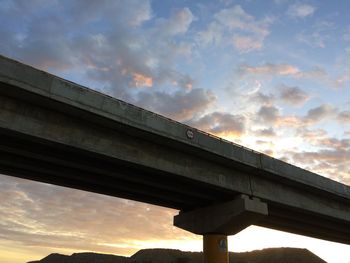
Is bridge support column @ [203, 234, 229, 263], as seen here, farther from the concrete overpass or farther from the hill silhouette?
the hill silhouette

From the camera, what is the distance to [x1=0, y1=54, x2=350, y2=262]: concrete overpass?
49.9 ft

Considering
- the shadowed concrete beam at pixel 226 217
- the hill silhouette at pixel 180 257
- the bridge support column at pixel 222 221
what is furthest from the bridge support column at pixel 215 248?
the hill silhouette at pixel 180 257

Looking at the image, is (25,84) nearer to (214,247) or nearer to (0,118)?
(0,118)

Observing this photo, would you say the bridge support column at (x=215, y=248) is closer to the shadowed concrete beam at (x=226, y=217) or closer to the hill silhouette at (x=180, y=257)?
the shadowed concrete beam at (x=226, y=217)

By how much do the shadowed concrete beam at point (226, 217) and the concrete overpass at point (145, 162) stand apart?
66 millimetres

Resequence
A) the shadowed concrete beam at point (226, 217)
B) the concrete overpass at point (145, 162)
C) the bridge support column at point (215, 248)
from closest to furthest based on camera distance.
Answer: the concrete overpass at point (145, 162) < the shadowed concrete beam at point (226, 217) < the bridge support column at point (215, 248)

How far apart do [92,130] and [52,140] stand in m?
2.00

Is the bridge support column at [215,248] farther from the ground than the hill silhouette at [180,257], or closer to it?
closer to it

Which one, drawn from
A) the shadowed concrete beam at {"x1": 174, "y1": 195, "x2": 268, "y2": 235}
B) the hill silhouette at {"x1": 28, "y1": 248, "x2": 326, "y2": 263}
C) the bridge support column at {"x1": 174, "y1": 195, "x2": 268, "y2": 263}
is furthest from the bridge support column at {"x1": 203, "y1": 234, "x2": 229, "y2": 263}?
the hill silhouette at {"x1": 28, "y1": 248, "x2": 326, "y2": 263}

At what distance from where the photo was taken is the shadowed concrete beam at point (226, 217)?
22891 millimetres

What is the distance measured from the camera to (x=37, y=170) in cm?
2055

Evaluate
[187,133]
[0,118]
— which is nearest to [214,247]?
[187,133]

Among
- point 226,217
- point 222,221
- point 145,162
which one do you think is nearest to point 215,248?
point 222,221

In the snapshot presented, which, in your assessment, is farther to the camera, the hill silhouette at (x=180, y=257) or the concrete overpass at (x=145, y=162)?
the hill silhouette at (x=180, y=257)
